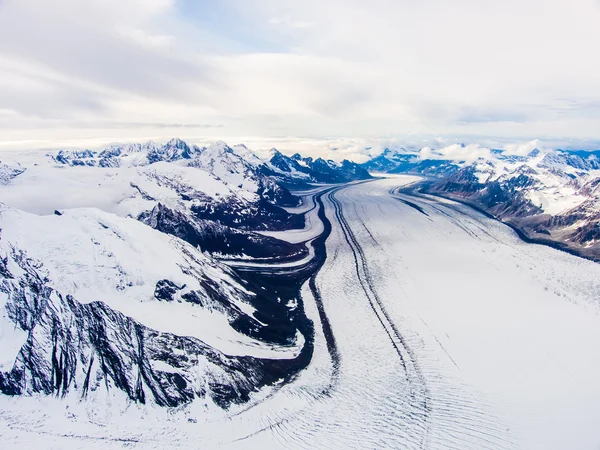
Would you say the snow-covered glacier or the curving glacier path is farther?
the curving glacier path

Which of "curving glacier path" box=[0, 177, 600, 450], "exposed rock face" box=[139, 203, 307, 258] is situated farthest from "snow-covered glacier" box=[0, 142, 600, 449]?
"exposed rock face" box=[139, 203, 307, 258]

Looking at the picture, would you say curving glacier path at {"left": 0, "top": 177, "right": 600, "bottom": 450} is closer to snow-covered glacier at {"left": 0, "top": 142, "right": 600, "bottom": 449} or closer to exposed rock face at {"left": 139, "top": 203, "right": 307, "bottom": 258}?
snow-covered glacier at {"left": 0, "top": 142, "right": 600, "bottom": 449}

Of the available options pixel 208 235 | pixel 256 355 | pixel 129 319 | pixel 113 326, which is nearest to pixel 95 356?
pixel 113 326

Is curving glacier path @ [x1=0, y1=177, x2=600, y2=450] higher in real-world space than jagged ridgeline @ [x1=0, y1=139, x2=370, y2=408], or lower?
lower

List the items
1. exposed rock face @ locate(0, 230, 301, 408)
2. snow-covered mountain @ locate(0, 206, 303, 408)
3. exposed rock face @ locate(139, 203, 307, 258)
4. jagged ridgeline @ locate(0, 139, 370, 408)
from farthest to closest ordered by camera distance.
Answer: exposed rock face @ locate(139, 203, 307, 258)
jagged ridgeline @ locate(0, 139, 370, 408)
snow-covered mountain @ locate(0, 206, 303, 408)
exposed rock face @ locate(0, 230, 301, 408)

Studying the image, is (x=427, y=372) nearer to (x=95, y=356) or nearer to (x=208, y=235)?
(x=95, y=356)

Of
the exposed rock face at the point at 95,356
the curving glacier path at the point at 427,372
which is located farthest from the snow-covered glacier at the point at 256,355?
the curving glacier path at the point at 427,372

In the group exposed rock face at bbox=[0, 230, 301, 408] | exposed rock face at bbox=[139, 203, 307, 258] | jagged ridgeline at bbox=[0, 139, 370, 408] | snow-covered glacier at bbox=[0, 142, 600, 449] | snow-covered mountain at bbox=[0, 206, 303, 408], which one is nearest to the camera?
snow-covered glacier at bbox=[0, 142, 600, 449]

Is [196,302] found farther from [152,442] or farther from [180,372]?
[152,442]

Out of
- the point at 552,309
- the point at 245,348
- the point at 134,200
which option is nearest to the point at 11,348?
the point at 245,348
